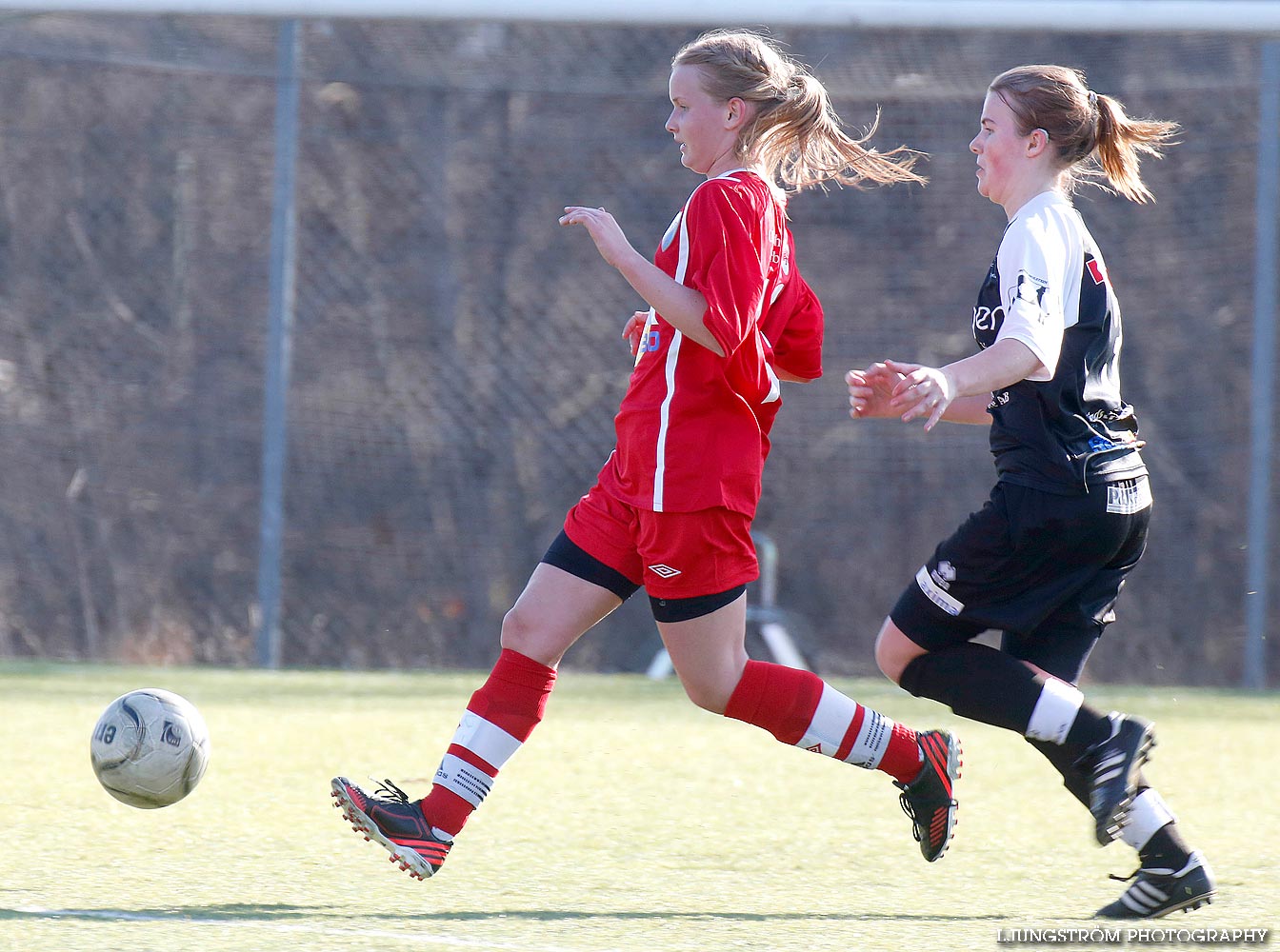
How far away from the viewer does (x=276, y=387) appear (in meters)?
7.02

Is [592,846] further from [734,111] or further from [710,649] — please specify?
[734,111]

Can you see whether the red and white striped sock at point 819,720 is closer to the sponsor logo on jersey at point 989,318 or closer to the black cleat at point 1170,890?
the black cleat at point 1170,890

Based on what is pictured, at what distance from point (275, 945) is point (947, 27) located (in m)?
5.82

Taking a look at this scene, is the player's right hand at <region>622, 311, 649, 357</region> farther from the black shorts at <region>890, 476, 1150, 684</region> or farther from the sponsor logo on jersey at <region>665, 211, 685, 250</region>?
the black shorts at <region>890, 476, 1150, 684</region>

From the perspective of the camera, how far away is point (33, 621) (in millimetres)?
7520

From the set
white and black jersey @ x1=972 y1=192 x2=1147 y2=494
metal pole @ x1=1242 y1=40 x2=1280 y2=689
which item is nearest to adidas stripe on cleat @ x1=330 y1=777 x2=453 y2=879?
white and black jersey @ x1=972 y1=192 x2=1147 y2=494

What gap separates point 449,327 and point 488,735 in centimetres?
522

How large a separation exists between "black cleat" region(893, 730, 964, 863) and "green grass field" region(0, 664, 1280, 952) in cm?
11

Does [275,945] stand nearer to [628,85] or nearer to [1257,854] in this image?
[1257,854]

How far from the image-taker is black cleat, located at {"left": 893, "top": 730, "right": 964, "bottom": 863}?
2.97m

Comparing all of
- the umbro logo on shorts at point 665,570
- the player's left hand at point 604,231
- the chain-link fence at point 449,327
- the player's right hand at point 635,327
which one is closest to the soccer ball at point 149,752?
the umbro logo on shorts at point 665,570

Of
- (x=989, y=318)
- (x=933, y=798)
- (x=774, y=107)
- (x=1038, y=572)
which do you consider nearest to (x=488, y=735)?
(x=933, y=798)

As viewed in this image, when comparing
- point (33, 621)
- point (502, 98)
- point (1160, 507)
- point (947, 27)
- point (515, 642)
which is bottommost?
point (33, 621)

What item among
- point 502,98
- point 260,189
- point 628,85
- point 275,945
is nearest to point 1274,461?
point 628,85
